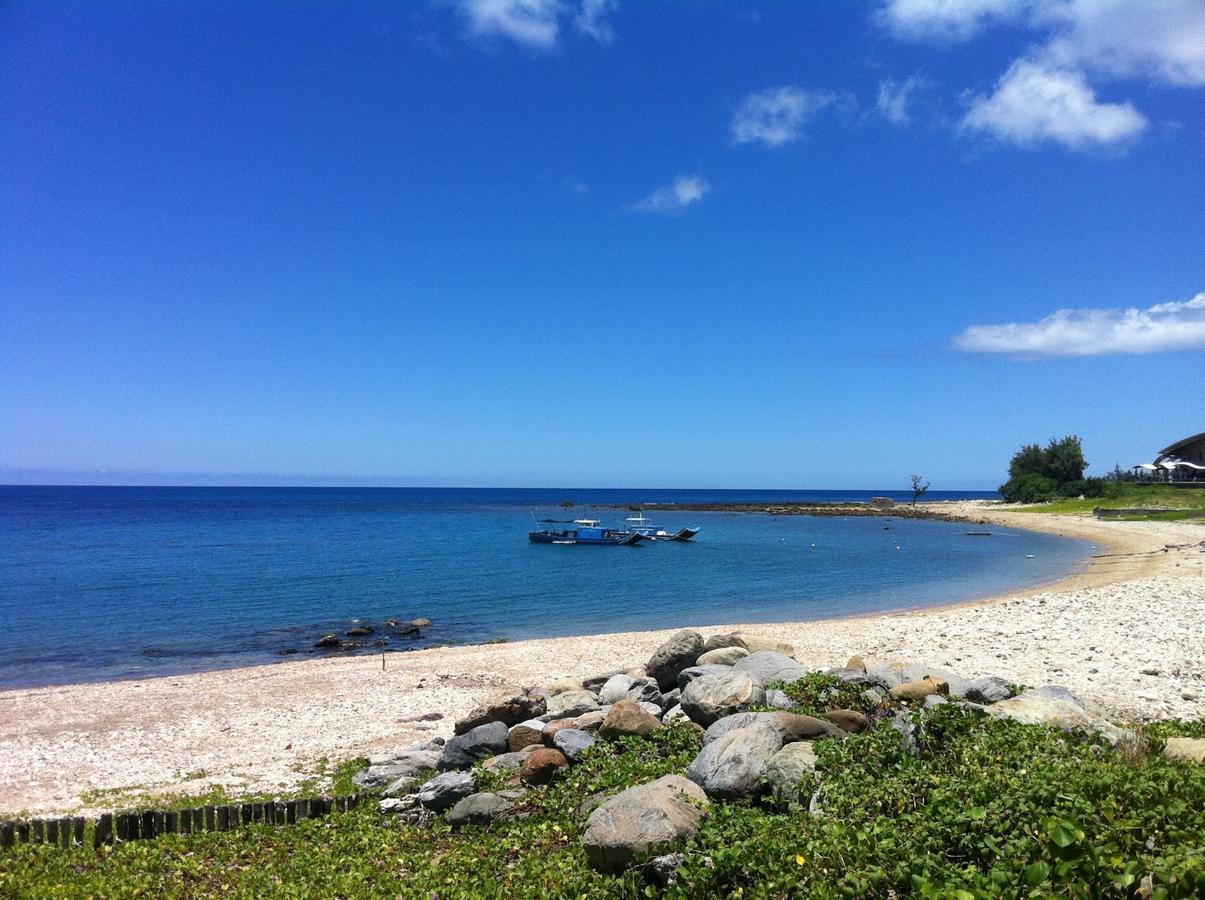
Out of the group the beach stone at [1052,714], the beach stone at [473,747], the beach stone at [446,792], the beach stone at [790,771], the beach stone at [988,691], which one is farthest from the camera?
the beach stone at [473,747]

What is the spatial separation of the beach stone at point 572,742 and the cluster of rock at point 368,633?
16.7m

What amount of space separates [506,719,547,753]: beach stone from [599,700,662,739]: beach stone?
88 cm

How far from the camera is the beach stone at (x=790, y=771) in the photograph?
22.8ft

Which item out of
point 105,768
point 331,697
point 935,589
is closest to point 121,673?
point 331,697

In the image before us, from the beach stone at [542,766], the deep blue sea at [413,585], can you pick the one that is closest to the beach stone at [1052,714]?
the beach stone at [542,766]

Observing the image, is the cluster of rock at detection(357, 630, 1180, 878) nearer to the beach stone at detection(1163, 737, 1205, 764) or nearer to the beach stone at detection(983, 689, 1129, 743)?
the beach stone at detection(983, 689, 1129, 743)

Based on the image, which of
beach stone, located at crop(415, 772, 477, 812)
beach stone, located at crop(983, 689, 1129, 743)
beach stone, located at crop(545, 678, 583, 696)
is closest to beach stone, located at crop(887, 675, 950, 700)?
beach stone, located at crop(983, 689, 1129, 743)

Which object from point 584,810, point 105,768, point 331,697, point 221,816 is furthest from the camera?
point 331,697

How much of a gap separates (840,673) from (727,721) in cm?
282

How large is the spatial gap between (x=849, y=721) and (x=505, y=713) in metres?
5.22

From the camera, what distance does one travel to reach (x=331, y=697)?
17281 mm

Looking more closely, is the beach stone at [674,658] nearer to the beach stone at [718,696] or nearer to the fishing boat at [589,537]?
the beach stone at [718,696]

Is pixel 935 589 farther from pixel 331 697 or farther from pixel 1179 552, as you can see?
pixel 331 697

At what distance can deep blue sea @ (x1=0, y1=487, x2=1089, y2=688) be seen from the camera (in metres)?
25.7
